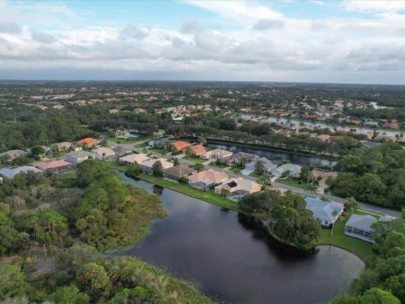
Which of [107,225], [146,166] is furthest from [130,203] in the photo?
[146,166]

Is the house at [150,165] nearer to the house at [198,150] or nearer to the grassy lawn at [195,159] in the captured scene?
the grassy lawn at [195,159]

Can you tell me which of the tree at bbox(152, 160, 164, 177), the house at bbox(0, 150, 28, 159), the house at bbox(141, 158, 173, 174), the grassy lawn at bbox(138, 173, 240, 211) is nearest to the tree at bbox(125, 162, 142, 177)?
the grassy lawn at bbox(138, 173, 240, 211)

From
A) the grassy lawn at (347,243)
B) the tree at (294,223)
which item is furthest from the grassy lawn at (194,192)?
the grassy lawn at (347,243)

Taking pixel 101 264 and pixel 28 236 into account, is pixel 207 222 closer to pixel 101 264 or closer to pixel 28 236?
pixel 101 264

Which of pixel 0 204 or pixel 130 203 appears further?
pixel 130 203

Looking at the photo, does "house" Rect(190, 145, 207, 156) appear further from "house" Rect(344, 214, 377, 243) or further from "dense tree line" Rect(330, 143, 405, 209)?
"house" Rect(344, 214, 377, 243)

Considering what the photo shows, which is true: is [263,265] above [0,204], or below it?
below

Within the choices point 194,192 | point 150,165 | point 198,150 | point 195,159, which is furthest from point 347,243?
point 198,150
